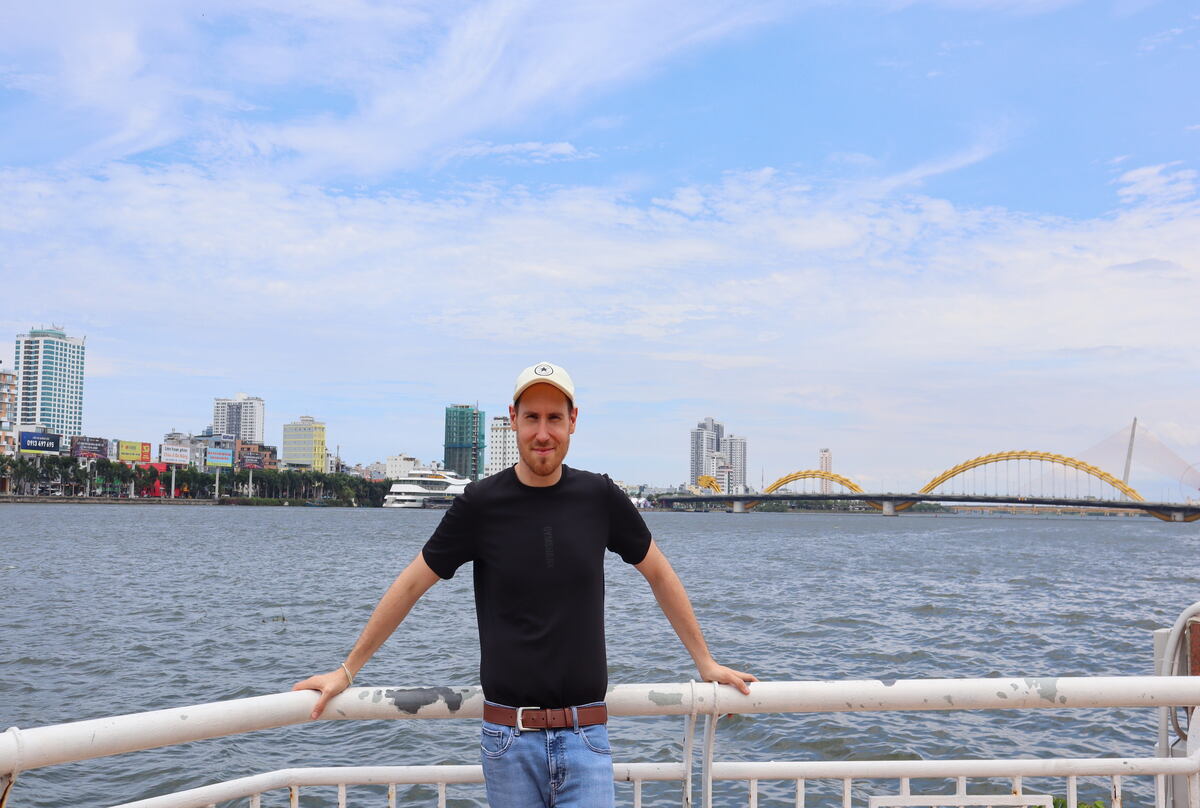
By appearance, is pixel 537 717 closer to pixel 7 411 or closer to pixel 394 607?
pixel 394 607

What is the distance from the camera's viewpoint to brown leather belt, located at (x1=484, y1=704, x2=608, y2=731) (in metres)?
2.93

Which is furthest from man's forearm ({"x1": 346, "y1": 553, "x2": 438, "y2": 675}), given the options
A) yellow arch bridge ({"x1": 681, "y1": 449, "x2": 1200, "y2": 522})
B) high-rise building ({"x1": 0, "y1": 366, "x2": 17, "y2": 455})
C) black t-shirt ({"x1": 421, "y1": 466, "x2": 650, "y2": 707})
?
high-rise building ({"x1": 0, "y1": 366, "x2": 17, "y2": 455})

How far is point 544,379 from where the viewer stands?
10.1ft

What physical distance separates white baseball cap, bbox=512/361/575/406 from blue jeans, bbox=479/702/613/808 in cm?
111

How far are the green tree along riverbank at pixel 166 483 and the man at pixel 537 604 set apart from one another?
161 m

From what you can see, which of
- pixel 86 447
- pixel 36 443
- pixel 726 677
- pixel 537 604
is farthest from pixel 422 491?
pixel 537 604

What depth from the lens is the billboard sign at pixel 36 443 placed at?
174250 mm

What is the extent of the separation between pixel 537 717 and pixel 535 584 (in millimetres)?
424

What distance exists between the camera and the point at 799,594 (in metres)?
32.8

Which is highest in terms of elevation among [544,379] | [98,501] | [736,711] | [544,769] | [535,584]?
[544,379]

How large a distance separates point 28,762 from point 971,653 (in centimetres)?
2109

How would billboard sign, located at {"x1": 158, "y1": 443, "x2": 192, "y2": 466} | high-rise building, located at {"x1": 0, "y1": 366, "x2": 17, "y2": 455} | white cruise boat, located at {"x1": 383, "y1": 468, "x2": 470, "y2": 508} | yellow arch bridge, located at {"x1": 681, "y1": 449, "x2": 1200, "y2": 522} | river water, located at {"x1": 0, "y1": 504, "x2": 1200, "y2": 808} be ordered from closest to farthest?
river water, located at {"x1": 0, "y1": 504, "x2": 1200, "y2": 808}
yellow arch bridge, located at {"x1": 681, "y1": 449, "x2": 1200, "y2": 522}
high-rise building, located at {"x1": 0, "y1": 366, "x2": 17, "y2": 455}
white cruise boat, located at {"x1": 383, "y1": 468, "x2": 470, "y2": 508}
billboard sign, located at {"x1": 158, "y1": 443, "x2": 192, "y2": 466}

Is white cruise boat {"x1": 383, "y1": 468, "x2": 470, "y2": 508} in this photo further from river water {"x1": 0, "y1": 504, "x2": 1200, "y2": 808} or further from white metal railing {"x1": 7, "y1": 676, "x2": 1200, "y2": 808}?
white metal railing {"x1": 7, "y1": 676, "x2": 1200, "y2": 808}

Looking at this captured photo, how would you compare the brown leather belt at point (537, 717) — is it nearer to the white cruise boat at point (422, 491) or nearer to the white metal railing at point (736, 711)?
the white metal railing at point (736, 711)
